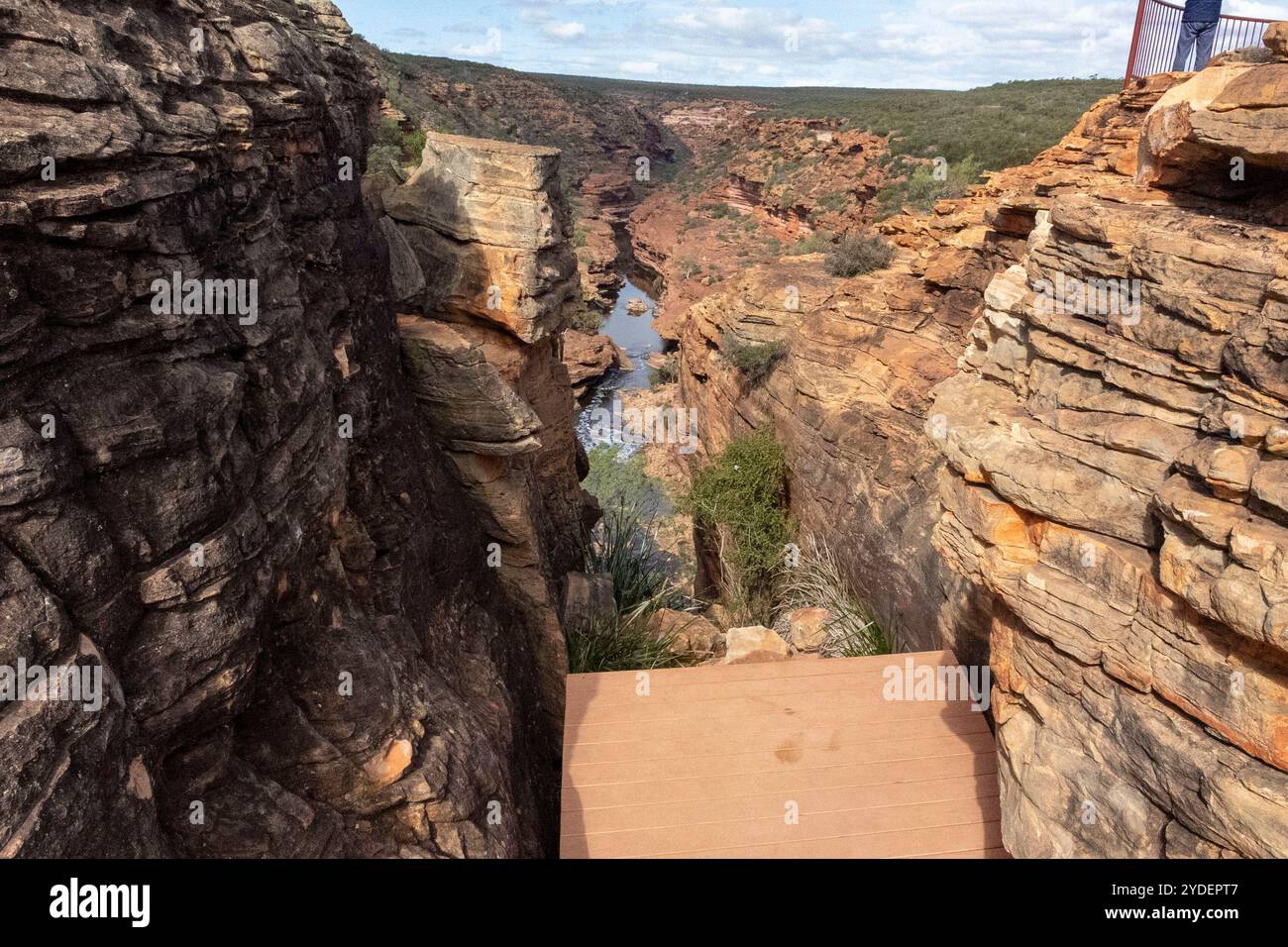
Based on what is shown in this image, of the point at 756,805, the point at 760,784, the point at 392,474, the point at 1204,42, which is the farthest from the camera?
the point at 1204,42

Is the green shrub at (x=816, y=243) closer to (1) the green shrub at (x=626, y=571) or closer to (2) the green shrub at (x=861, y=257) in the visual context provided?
(2) the green shrub at (x=861, y=257)

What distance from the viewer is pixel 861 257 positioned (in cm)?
1684

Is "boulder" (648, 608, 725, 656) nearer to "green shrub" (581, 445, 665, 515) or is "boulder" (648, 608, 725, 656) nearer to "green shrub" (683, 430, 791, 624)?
"green shrub" (683, 430, 791, 624)

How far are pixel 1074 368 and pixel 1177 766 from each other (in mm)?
2421

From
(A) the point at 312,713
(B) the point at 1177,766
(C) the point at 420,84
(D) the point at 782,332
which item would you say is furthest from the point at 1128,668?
(C) the point at 420,84

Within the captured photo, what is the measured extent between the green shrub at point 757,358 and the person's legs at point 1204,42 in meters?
7.91

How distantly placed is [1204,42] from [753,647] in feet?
29.0

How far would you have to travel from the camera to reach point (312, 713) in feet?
15.8

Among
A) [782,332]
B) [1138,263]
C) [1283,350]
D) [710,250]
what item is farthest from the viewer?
[710,250]

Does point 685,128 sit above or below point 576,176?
above

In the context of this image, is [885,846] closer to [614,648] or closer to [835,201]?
[614,648]

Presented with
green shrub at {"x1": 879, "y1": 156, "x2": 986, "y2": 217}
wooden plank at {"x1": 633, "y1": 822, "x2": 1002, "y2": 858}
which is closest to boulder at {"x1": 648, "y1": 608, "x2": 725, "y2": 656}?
wooden plank at {"x1": 633, "y1": 822, "x2": 1002, "y2": 858}

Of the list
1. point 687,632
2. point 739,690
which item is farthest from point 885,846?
point 687,632

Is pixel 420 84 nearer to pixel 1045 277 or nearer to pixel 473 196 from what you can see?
pixel 473 196
